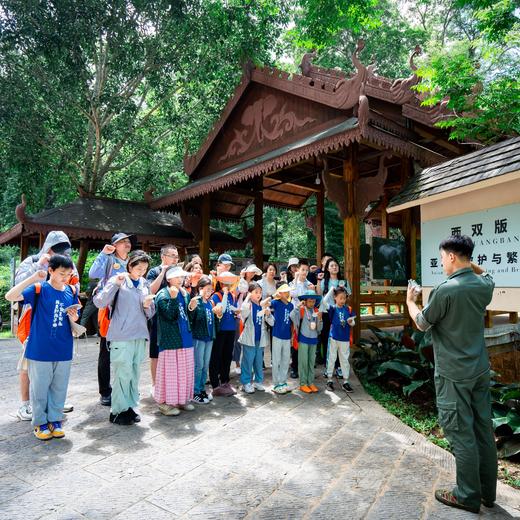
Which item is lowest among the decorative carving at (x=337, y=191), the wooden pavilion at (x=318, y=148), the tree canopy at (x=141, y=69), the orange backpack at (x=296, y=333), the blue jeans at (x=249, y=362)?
the blue jeans at (x=249, y=362)

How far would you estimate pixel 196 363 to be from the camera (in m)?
4.92

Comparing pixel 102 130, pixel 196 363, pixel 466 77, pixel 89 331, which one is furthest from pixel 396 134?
pixel 102 130

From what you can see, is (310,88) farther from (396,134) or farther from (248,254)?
(248,254)

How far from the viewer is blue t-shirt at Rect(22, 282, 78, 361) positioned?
367 centimetres

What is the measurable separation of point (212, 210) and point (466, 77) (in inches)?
321

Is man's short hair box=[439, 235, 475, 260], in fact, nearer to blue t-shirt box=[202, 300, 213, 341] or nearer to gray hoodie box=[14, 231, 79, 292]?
blue t-shirt box=[202, 300, 213, 341]

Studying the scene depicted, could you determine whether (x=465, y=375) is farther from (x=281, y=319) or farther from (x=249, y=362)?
(x=249, y=362)

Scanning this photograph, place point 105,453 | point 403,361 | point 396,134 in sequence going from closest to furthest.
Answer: point 105,453
point 403,361
point 396,134

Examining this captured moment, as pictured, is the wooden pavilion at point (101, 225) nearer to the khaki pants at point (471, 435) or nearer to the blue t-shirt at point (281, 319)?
the blue t-shirt at point (281, 319)

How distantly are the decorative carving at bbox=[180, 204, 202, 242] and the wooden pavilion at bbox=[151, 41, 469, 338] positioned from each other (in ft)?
0.10

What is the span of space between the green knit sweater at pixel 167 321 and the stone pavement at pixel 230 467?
30.9 inches

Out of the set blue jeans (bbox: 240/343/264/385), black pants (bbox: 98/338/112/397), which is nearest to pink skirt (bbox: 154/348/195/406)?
black pants (bbox: 98/338/112/397)

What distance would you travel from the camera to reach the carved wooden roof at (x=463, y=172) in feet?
13.1

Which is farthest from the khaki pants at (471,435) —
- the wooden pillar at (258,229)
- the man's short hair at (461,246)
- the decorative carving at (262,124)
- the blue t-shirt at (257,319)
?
the wooden pillar at (258,229)
